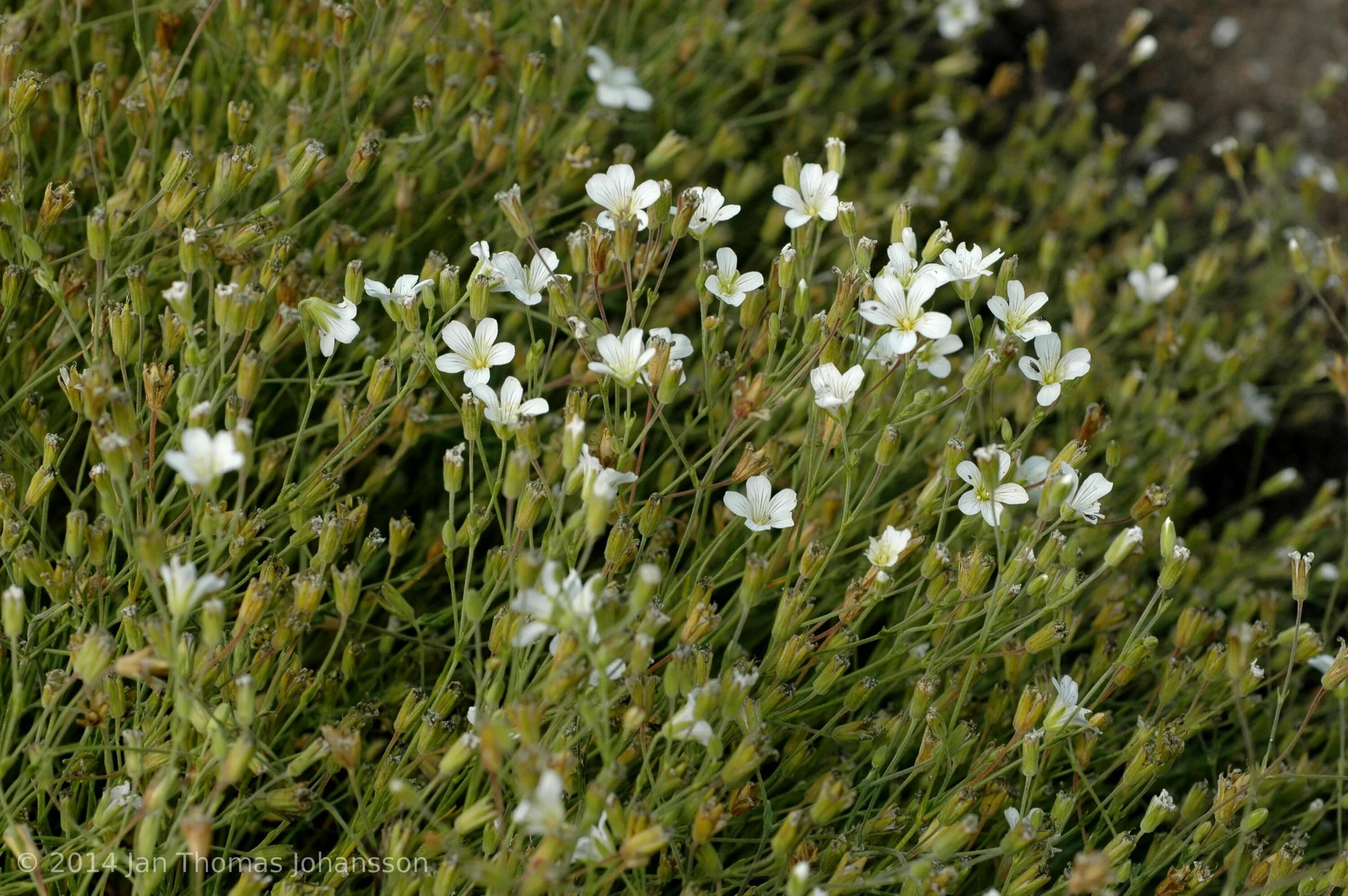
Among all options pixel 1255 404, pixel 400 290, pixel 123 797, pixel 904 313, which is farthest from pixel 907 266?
pixel 1255 404

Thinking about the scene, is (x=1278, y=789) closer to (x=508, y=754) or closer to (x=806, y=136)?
(x=508, y=754)

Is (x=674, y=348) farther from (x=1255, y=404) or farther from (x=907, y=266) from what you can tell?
(x=1255, y=404)

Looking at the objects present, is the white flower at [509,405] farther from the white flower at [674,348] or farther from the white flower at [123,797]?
the white flower at [123,797]

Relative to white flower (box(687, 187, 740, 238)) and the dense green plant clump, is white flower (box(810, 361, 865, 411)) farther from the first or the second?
white flower (box(687, 187, 740, 238))

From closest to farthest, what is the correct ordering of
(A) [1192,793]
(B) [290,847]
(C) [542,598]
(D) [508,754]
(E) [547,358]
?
(C) [542,598] → (D) [508,754] → (B) [290,847] → (A) [1192,793] → (E) [547,358]

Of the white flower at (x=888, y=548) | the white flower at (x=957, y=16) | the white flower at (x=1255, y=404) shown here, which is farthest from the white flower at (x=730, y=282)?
the white flower at (x=957, y=16)

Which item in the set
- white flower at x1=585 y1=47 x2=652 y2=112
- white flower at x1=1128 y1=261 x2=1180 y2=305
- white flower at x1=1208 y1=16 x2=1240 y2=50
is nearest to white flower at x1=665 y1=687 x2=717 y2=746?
white flower at x1=585 y1=47 x2=652 y2=112

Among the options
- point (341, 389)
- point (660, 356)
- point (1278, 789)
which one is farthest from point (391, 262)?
point (1278, 789)
